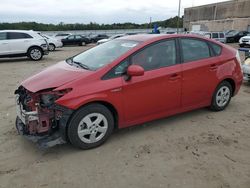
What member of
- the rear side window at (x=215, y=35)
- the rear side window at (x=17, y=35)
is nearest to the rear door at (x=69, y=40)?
the rear side window at (x=215, y=35)

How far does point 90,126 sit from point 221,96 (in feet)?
9.38

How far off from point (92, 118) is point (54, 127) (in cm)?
53

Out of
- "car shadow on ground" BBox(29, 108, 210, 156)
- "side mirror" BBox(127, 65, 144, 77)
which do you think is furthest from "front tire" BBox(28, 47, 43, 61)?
"side mirror" BBox(127, 65, 144, 77)

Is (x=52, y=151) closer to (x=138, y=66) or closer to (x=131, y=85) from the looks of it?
(x=131, y=85)

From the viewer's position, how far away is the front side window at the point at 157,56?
4.29m

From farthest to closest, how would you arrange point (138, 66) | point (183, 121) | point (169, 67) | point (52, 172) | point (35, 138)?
point (183, 121), point (169, 67), point (138, 66), point (35, 138), point (52, 172)

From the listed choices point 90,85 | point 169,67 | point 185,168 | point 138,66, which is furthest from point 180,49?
point 185,168

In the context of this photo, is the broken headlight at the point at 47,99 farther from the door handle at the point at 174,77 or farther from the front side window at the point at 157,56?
the door handle at the point at 174,77

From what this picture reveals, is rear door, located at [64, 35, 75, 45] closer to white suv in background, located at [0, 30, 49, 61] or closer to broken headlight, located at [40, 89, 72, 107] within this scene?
white suv in background, located at [0, 30, 49, 61]

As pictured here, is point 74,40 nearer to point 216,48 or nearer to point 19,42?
point 19,42

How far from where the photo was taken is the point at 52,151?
3951 mm

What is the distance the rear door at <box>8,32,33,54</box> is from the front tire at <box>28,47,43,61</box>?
0.89 feet

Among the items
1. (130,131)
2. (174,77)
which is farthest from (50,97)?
(174,77)

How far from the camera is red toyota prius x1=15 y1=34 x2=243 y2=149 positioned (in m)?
3.76
